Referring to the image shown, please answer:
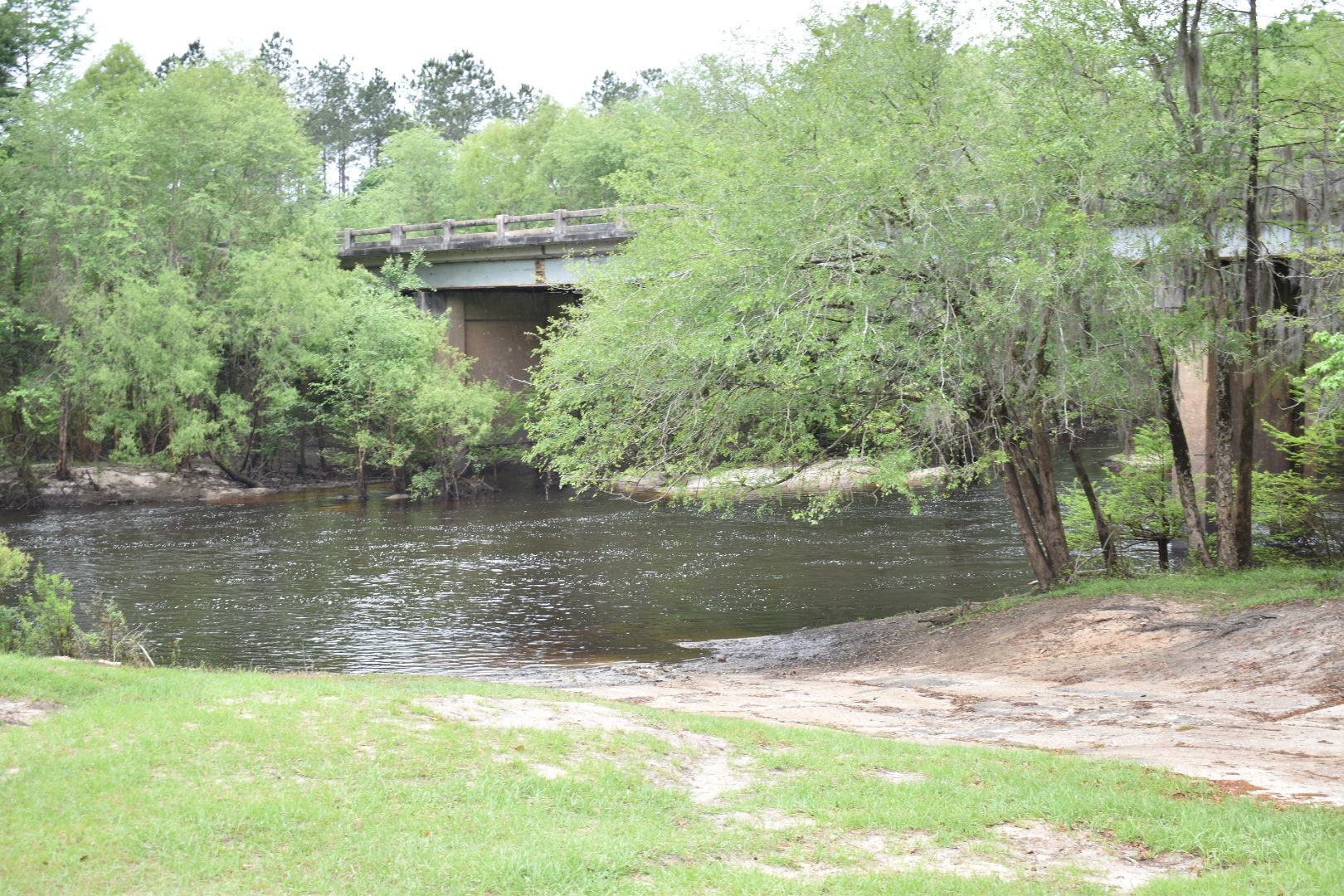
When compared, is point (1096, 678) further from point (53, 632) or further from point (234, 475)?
point (234, 475)

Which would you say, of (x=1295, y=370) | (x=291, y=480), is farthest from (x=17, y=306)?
(x=1295, y=370)

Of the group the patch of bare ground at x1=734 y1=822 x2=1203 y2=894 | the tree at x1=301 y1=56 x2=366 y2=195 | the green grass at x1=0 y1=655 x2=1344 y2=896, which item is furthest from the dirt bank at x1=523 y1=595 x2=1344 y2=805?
the tree at x1=301 y1=56 x2=366 y2=195

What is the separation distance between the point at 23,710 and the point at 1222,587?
14.4m

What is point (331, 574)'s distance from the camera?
2522 centimetres

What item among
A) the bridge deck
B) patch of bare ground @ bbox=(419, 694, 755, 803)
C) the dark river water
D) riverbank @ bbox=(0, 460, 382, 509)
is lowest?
the dark river water

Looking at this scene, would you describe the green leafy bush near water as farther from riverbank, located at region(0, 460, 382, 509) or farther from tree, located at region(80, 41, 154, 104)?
tree, located at region(80, 41, 154, 104)

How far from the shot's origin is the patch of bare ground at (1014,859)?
6.32 meters

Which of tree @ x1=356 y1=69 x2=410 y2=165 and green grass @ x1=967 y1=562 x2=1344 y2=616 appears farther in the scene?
tree @ x1=356 y1=69 x2=410 y2=165

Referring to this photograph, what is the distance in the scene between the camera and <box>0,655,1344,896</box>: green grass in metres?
5.99

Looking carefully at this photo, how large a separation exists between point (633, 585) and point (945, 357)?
37.1 feet

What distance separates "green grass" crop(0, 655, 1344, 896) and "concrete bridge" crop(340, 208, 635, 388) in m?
29.9

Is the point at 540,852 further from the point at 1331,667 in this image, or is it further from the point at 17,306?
the point at 17,306

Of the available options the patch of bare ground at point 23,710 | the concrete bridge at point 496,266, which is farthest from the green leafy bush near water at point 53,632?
the concrete bridge at point 496,266

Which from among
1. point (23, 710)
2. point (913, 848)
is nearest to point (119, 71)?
point (23, 710)
